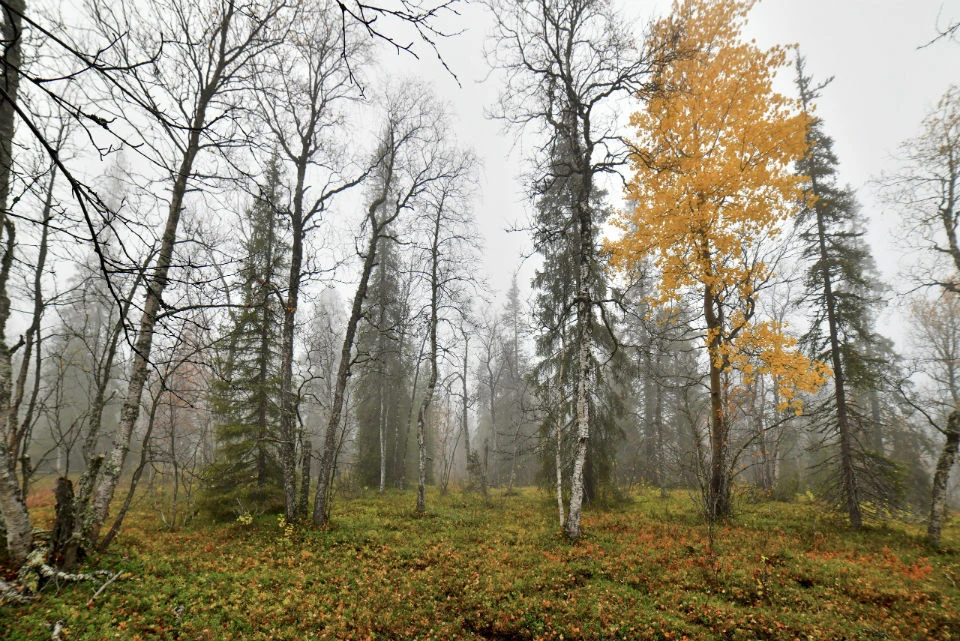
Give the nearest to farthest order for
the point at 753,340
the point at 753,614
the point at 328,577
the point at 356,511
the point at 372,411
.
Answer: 1. the point at 753,614
2. the point at 328,577
3. the point at 753,340
4. the point at 356,511
5. the point at 372,411

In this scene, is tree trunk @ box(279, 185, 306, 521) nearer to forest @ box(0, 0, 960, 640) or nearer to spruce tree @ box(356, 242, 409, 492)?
forest @ box(0, 0, 960, 640)

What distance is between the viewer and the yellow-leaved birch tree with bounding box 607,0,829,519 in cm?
934

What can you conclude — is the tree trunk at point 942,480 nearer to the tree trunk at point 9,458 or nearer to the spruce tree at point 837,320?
the spruce tree at point 837,320

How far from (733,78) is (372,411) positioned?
59.1 ft

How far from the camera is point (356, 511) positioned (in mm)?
12133

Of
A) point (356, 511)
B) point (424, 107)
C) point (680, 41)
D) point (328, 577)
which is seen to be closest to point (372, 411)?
point (356, 511)

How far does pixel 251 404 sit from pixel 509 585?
884 cm

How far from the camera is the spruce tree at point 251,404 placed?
35.0ft

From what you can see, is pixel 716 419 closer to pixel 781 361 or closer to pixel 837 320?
pixel 781 361

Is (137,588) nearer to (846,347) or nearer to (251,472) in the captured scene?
(251,472)

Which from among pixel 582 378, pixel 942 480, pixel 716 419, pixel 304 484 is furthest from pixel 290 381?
pixel 942 480

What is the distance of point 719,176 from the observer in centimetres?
945

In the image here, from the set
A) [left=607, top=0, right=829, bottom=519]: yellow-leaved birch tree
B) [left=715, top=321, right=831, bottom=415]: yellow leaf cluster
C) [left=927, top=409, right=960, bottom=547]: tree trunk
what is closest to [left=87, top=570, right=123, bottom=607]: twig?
[left=607, top=0, right=829, bottom=519]: yellow-leaved birch tree

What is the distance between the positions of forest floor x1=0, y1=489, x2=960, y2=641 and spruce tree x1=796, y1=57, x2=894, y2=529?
52.0 inches
